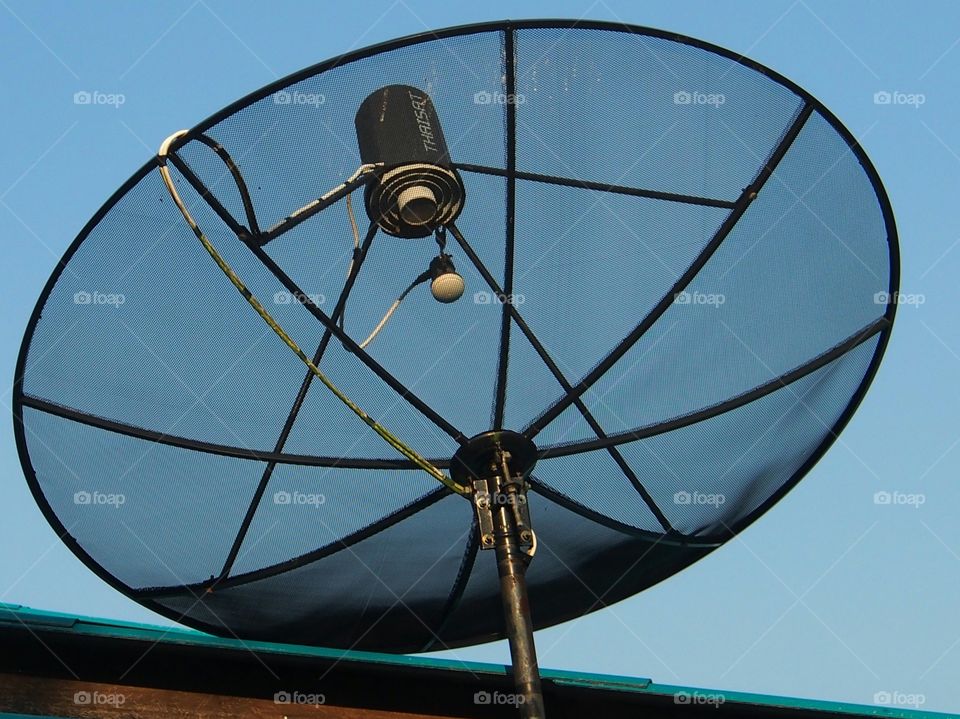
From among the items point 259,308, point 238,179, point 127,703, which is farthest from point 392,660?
point 238,179

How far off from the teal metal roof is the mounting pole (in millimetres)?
1274

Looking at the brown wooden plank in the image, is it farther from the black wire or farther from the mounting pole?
A: the black wire

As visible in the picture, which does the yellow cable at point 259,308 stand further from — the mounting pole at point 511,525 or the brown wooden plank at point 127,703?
the brown wooden plank at point 127,703

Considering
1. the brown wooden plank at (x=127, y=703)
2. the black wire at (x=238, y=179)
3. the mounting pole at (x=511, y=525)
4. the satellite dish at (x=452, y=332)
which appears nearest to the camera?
the mounting pole at (x=511, y=525)

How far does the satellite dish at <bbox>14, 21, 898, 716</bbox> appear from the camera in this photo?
280 inches

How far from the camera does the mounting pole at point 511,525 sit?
620cm

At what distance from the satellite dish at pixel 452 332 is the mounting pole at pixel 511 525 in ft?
0.11

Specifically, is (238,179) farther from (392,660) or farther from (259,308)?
(392,660)

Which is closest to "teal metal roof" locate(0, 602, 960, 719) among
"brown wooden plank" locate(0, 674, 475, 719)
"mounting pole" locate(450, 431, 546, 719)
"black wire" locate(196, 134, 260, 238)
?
"brown wooden plank" locate(0, 674, 475, 719)

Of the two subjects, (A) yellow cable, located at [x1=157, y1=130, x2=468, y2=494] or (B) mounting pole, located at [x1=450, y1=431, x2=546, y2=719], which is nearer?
(B) mounting pole, located at [x1=450, y1=431, x2=546, y2=719]

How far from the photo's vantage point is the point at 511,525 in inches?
260

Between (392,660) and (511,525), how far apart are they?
5.85 feet

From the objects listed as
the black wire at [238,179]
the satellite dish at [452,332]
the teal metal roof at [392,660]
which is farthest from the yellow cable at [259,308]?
the teal metal roof at [392,660]

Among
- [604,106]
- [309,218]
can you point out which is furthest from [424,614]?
[604,106]
